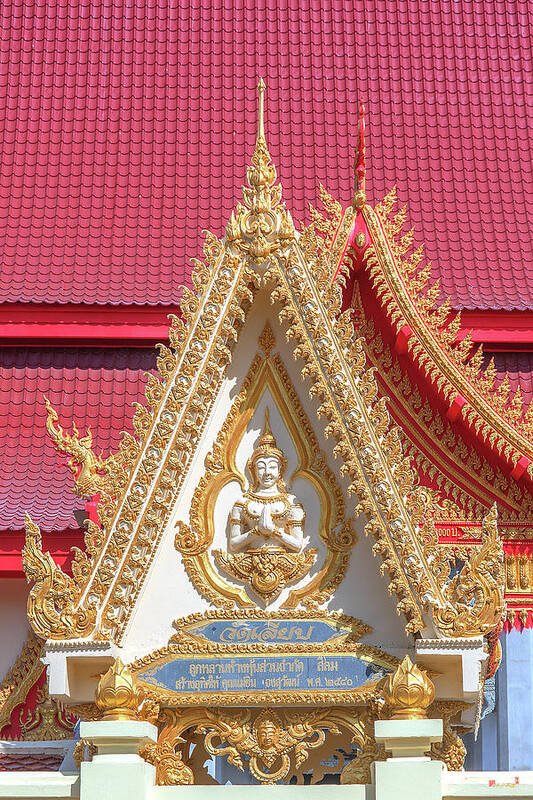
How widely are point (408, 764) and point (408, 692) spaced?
29 cm

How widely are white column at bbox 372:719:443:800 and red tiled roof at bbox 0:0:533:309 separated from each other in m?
7.06

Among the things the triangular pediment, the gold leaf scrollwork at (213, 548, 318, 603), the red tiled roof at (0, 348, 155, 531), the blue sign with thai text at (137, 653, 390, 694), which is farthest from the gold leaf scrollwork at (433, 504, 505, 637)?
the red tiled roof at (0, 348, 155, 531)

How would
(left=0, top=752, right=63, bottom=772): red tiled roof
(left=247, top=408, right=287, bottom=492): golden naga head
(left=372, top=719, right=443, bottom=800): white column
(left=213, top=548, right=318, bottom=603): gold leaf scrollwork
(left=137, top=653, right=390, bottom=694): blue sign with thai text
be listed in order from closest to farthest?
(left=372, top=719, right=443, bottom=800): white column
(left=137, top=653, right=390, bottom=694): blue sign with thai text
(left=213, top=548, right=318, bottom=603): gold leaf scrollwork
(left=247, top=408, right=287, bottom=492): golden naga head
(left=0, top=752, right=63, bottom=772): red tiled roof

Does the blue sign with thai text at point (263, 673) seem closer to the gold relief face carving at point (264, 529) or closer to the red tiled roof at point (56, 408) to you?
the gold relief face carving at point (264, 529)

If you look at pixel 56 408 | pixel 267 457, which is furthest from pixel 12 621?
pixel 267 457

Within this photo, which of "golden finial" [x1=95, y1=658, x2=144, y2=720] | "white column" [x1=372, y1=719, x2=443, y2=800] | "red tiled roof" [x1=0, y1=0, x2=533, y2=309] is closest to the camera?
"white column" [x1=372, y1=719, x2=443, y2=800]

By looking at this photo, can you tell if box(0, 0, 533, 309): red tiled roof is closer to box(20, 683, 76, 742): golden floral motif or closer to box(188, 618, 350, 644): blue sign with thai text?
box(20, 683, 76, 742): golden floral motif

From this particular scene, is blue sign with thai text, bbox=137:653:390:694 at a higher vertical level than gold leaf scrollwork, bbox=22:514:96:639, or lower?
lower

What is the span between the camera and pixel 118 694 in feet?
21.4

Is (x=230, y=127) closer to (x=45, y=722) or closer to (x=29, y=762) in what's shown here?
(x=45, y=722)

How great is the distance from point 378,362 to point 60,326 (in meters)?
3.45

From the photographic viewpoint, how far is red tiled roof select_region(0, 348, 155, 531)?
12.3 metres

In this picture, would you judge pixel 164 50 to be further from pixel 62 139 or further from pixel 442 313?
pixel 442 313

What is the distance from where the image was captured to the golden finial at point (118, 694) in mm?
6516
